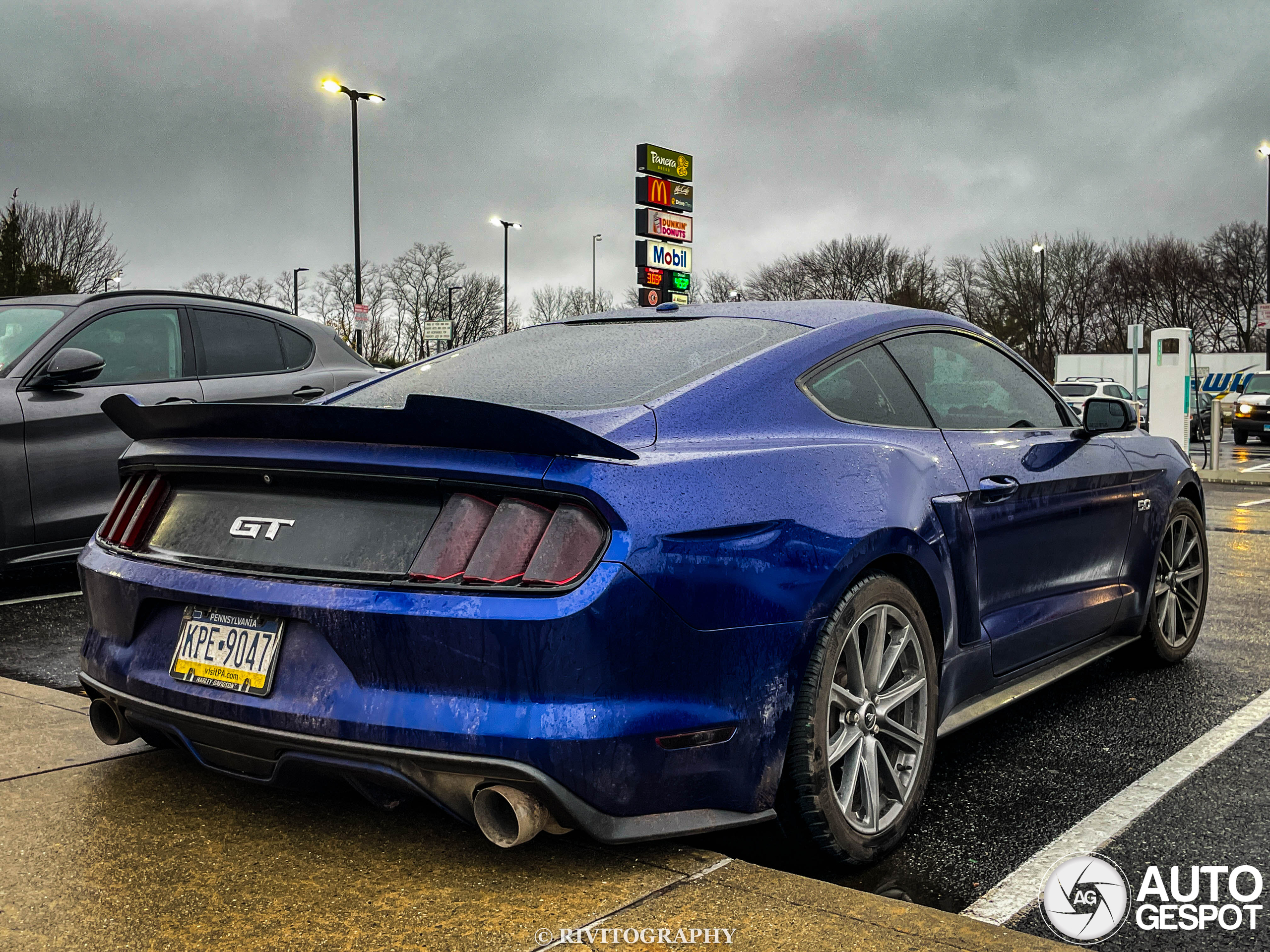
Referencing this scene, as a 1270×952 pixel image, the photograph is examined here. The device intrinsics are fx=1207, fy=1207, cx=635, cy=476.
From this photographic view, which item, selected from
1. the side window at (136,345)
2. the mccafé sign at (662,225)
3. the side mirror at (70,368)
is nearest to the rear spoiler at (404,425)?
the side mirror at (70,368)

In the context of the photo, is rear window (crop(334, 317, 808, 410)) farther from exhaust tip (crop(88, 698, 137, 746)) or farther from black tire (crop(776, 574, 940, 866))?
exhaust tip (crop(88, 698, 137, 746))

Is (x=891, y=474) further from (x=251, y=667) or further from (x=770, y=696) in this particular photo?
(x=251, y=667)

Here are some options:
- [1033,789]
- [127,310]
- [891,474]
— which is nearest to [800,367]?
[891,474]

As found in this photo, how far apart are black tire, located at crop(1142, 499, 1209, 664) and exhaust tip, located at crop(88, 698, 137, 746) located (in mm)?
3776

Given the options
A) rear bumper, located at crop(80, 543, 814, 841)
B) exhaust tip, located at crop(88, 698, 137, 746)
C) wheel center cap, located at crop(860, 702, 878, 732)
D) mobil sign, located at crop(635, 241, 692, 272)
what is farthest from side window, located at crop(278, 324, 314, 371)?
mobil sign, located at crop(635, 241, 692, 272)

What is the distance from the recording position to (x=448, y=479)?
264cm

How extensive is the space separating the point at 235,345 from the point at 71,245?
191 ft

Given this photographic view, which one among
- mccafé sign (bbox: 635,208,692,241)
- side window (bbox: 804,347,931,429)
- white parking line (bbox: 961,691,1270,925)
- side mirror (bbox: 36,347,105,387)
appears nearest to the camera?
white parking line (bbox: 961,691,1270,925)

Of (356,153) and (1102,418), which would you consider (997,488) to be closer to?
(1102,418)

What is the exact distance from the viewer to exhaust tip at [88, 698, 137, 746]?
121 inches

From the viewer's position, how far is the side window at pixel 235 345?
7348 mm

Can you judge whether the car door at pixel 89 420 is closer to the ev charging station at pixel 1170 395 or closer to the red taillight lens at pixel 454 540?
the red taillight lens at pixel 454 540

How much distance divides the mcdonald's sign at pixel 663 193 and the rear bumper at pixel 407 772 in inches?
723

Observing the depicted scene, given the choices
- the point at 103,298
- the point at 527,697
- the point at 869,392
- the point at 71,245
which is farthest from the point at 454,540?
the point at 71,245
